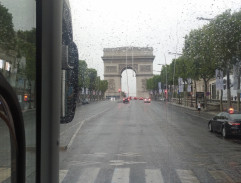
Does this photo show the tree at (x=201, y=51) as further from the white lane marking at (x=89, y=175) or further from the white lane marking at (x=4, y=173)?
the white lane marking at (x=4, y=173)

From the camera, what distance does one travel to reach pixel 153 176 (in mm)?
7312

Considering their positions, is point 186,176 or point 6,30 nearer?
point 6,30

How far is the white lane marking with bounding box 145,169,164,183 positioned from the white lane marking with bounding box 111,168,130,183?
40 centimetres

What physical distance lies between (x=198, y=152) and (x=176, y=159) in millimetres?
1759

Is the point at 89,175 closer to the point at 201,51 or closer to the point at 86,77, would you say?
the point at 86,77

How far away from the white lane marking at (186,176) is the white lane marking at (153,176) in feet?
1.34

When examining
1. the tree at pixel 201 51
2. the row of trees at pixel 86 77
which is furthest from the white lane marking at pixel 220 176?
the tree at pixel 201 51

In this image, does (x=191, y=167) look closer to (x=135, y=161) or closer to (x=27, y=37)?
(x=135, y=161)

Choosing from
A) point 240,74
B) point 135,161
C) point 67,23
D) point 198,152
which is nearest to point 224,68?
point 240,74

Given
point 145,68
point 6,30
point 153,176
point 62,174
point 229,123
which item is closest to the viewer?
point 6,30

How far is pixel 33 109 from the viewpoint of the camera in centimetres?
220

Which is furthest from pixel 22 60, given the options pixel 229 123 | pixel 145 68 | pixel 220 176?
pixel 145 68

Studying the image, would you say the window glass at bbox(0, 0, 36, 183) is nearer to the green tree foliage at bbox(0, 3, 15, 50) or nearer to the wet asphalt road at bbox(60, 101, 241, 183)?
the green tree foliage at bbox(0, 3, 15, 50)

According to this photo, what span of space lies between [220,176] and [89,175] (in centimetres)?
267
